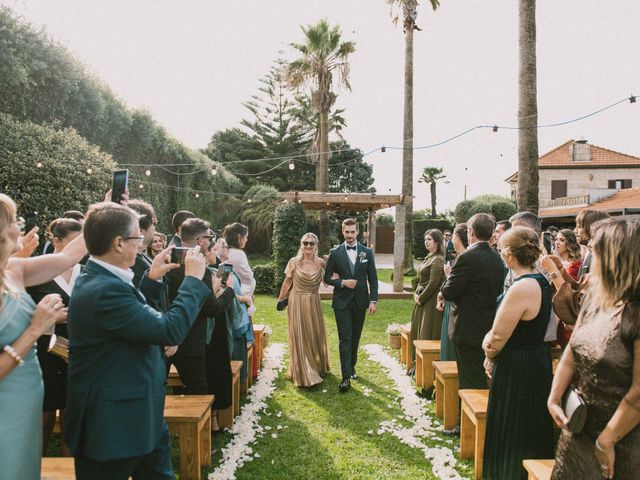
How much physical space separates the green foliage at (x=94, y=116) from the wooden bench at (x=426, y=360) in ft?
40.9

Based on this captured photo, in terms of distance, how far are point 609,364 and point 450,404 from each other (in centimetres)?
296

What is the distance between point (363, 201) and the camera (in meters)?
14.4

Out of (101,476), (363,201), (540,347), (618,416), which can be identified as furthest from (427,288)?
(363,201)

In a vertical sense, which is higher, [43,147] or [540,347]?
[43,147]

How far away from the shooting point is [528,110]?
24.7 feet

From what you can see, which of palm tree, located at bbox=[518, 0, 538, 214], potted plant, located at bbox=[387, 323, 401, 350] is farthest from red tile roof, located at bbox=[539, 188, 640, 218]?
potted plant, located at bbox=[387, 323, 401, 350]

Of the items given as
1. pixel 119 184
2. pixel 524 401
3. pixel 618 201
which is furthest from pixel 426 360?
pixel 618 201

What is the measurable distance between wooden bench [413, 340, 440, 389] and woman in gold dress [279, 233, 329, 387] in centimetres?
129

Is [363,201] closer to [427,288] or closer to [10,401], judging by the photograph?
[427,288]

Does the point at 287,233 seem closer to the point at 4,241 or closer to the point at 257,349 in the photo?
the point at 257,349

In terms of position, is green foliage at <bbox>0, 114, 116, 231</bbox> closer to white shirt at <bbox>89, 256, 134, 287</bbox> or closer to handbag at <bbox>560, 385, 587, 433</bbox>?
white shirt at <bbox>89, 256, 134, 287</bbox>

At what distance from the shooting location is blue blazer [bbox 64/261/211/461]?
2.07m

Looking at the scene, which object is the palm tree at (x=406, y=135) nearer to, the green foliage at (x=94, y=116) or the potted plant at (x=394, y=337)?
the potted plant at (x=394, y=337)

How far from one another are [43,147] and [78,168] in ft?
3.11
